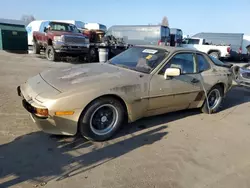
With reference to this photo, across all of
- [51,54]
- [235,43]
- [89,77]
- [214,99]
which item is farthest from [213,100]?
[235,43]

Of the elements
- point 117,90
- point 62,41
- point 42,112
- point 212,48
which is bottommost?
point 42,112

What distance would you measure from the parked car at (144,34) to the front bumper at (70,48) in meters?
6.25

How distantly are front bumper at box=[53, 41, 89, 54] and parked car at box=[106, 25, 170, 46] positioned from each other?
625cm

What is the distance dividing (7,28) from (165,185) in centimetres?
1688

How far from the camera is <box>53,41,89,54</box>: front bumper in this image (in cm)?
1275

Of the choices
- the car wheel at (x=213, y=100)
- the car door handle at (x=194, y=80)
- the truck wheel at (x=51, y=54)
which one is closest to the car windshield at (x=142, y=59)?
the car door handle at (x=194, y=80)

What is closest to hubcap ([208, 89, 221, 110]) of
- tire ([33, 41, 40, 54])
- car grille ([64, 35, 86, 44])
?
car grille ([64, 35, 86, 44])

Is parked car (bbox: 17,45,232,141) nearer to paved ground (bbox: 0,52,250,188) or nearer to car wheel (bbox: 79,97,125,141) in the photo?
car wheel (bbox: 79,97,125,141)

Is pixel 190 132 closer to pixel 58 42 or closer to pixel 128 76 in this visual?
pixel 128 76

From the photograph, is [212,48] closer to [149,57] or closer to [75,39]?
[75,39]

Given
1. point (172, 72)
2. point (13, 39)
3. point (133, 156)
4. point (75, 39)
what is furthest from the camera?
point (13, 39)

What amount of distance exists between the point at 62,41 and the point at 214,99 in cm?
937

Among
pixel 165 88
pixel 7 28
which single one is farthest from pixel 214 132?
pixel 7 28

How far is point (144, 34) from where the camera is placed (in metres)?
18.7
